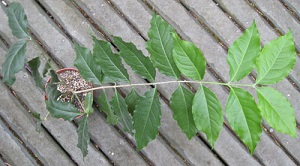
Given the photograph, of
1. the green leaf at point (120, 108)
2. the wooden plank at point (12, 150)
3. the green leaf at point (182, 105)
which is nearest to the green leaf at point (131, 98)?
the green leaf at point (120, 108)

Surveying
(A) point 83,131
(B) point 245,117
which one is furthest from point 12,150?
(B) point 245,117

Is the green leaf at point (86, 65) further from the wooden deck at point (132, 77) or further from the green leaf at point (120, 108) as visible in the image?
the wooden deck at point (132, 77)

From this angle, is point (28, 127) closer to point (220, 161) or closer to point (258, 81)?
point (220, 161)

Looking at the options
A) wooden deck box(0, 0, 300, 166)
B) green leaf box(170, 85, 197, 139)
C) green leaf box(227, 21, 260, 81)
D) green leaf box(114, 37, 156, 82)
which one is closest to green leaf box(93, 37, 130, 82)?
green leaf box(114, 37, 156, 82)

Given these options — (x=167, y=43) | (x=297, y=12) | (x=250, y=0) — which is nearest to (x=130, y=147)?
(x=167, y=43)

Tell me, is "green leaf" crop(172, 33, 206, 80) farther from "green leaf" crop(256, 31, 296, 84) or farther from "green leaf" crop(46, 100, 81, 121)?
"green leaf" crop(46, 100, 81, 121)

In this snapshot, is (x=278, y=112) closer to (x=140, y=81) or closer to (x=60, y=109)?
(x=60, y=109)

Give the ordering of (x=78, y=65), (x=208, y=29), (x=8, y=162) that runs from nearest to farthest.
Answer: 1. (x=78, y=65)
2. (x=8, y=162)
3. (x=208, y=29)
